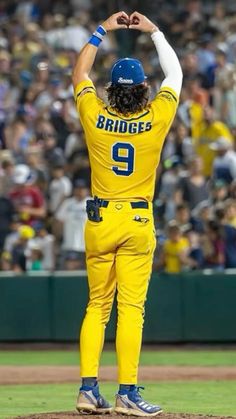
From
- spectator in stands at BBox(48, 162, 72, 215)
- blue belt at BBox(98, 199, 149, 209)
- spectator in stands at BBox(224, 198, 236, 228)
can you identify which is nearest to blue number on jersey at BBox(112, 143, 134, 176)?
blue belt at BBox(98, 199, 149, 209)

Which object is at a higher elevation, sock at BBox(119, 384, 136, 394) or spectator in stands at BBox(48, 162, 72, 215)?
spectator in stands at BBox(48, 162, 72, 215)

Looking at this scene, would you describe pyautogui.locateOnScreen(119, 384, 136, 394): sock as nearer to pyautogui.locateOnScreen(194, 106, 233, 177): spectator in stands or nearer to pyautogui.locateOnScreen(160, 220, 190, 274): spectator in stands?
pyautogui.locateOnScreen(160, 220, 190, 274): spectator in stands

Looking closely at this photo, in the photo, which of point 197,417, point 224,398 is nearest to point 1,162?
point 224,398

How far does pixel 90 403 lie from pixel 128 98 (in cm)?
186

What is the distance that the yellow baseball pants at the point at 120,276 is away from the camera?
774cm

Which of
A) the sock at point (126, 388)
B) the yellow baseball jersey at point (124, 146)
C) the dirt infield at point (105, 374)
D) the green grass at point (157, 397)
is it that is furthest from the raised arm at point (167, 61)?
the dirt infield at point (105, 374)

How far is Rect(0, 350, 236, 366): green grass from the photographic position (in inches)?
543

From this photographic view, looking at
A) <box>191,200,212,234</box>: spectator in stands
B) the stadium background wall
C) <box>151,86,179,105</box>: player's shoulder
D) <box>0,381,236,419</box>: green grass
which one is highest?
<box>151,86,179,105</box>: player's shoulder

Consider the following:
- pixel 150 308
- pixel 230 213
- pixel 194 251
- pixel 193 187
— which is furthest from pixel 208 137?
pixel 150 308

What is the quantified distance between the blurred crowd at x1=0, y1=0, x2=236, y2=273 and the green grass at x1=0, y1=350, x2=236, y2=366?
1178 millimetres

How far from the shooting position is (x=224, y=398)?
9875 millimetres

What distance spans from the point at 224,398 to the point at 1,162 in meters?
7.55

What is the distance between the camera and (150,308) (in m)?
15.3

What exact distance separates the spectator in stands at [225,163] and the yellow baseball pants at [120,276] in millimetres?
8895
